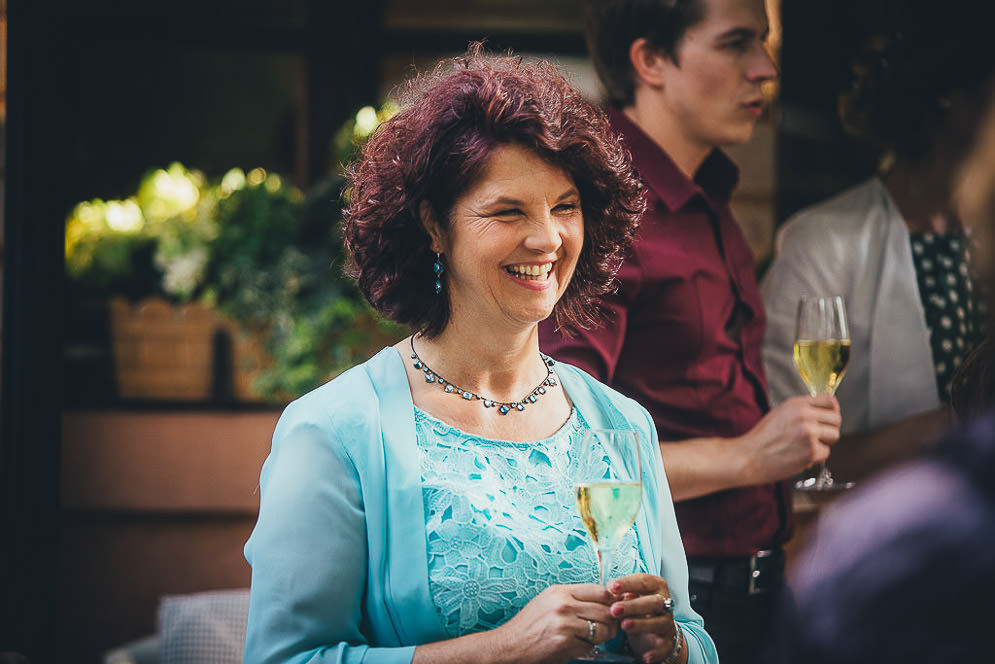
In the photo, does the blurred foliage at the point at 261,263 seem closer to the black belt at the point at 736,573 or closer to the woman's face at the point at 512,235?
the black belt at the point at 736,573

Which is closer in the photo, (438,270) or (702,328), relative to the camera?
(438,270)

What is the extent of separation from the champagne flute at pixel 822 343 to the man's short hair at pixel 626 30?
64 centimetres

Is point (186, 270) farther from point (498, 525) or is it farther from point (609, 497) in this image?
point (609, 497)

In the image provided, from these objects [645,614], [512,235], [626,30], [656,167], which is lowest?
[645,614]

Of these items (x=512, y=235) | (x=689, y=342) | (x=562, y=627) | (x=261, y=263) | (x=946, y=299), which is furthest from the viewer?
(x=261, y=263)

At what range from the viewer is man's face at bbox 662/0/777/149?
2354mm

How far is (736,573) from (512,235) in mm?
1002

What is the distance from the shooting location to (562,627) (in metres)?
1.47

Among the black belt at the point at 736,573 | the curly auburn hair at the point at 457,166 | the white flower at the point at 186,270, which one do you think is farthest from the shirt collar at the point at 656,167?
the white flower at the point at 186,270

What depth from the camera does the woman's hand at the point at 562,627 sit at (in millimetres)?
1477

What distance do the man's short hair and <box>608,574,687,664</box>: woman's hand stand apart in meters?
1.30

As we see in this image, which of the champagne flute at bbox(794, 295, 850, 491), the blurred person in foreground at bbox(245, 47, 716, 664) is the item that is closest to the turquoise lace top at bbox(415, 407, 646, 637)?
the blurred person in foreground at bbox(245, 47, 716, 664)

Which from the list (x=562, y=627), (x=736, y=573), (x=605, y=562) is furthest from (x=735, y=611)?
(x=562, y=627)

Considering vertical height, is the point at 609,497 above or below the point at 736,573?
above
